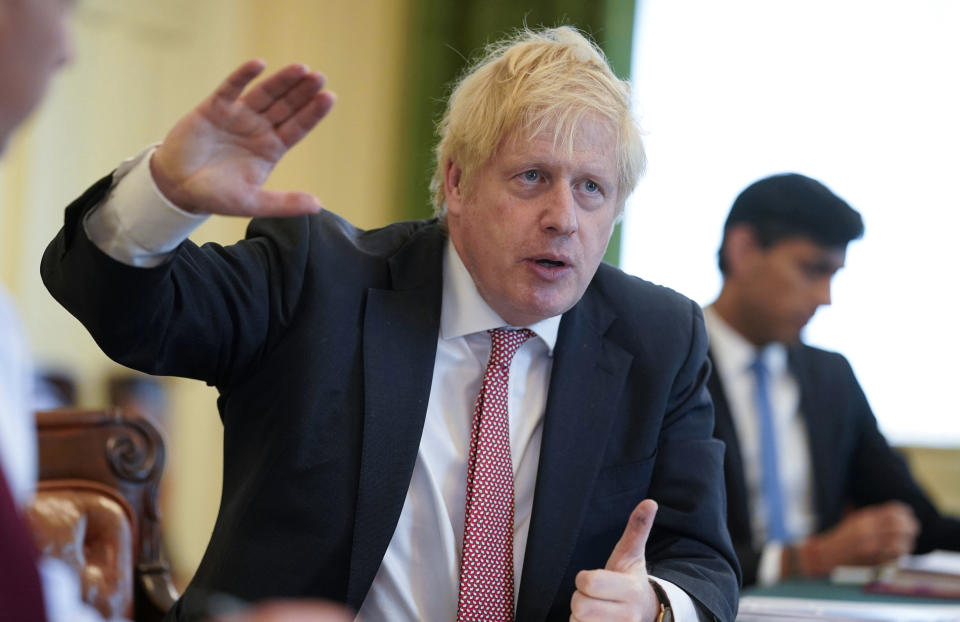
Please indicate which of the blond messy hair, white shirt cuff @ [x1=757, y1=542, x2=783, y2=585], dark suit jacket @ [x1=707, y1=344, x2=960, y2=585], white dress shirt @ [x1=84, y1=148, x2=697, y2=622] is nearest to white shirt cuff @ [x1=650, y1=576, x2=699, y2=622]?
white dress shirt @ [x1=84, y1=148, x2=697, y2=622]

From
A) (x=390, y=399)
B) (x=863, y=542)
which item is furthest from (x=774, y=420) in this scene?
(x=390, y=399)

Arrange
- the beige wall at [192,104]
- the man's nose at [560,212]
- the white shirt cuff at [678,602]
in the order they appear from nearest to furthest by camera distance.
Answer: the white shirt cuff at [678,602], the man's nose at [560,212], the beige wall at [192,104]

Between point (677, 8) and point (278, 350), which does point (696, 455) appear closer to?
point (278, 350)

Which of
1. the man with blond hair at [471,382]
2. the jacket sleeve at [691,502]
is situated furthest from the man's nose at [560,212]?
the jacket sleeve at [691,502]

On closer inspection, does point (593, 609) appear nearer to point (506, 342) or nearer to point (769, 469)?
point (506, 342)

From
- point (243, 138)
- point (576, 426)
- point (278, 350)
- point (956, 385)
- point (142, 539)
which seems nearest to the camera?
point (243, 138)

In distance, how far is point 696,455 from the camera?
6.40 ft

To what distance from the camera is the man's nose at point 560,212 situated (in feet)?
6.02

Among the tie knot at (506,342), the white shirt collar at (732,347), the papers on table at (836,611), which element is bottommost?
the papers on table at (836,611)

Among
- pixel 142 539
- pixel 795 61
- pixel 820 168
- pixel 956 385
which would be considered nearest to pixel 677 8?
pixel 795 61

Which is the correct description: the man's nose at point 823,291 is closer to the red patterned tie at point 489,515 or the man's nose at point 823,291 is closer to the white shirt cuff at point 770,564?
the white shirt cuff at point 770,564

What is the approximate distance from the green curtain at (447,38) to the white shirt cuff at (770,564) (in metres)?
2.37

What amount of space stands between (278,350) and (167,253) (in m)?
0.33

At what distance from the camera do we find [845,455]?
3254 mm
